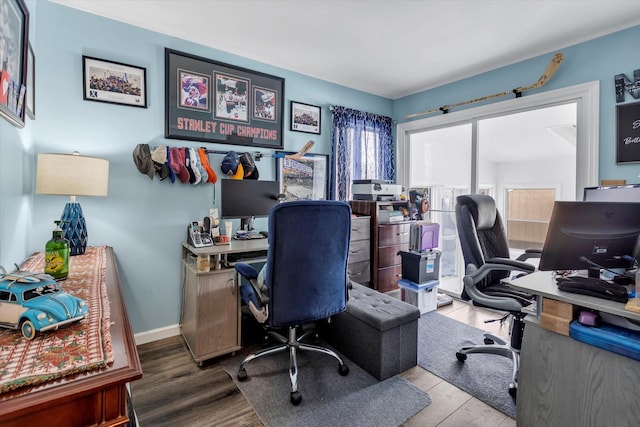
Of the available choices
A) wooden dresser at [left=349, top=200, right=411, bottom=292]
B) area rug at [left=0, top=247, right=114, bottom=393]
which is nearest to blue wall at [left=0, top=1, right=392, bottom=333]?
area rug at [left=0, top=247, right=114, bottom=393]

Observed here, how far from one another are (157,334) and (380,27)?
10.2 ft

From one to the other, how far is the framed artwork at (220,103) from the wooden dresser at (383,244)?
1205 mm

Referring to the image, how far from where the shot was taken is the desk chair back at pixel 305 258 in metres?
1.64

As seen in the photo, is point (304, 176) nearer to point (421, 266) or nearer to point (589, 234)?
point (421, 266)

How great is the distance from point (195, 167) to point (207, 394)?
65.9 inches

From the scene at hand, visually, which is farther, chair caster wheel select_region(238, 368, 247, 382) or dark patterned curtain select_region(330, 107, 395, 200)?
dark patterned curtain select_region(330, 107, 395, 200)

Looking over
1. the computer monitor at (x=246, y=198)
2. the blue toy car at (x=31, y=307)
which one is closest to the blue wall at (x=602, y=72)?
the computer monitor at (x=246, y=198)

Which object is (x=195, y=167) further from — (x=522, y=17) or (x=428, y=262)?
(x=522, y=17)

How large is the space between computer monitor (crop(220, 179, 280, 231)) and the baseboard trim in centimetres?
102

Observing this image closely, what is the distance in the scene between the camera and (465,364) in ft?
7.08


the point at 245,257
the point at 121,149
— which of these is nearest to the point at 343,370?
the point at 245,257

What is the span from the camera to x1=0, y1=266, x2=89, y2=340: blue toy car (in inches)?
31.1

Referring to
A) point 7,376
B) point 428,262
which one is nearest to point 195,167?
point 7,376

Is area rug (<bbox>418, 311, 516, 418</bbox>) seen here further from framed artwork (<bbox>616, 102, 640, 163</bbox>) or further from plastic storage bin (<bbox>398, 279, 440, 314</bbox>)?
framed artwork (<bbox>616, 102, 640, 163</bbox>)
